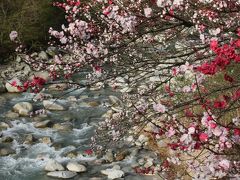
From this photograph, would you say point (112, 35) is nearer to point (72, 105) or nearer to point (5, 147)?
point (5, 147)

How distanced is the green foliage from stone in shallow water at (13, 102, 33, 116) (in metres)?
5.20

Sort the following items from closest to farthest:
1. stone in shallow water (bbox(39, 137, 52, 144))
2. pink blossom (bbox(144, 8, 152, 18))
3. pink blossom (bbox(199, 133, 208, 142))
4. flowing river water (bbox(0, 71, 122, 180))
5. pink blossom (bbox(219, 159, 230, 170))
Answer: pink blossom (bbox(199, 133, 208, 142))
pink blossom (bbox(219, 159, 230, 170))
pink blossom (bbox(144, 8, 152, 18))
flowing river water (bbox(0, 71, 122, 180))
stone in shallow water (bbox(39, 137, 52, 144))

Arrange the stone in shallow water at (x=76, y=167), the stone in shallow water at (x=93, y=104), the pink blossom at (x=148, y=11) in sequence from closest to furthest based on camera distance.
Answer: the pink blossom at (x=148, y=11)
the stone in shallow water at (x=76, y=167)
the stone in shallow water at (x=93, y=104)

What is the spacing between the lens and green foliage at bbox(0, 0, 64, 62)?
16.4m

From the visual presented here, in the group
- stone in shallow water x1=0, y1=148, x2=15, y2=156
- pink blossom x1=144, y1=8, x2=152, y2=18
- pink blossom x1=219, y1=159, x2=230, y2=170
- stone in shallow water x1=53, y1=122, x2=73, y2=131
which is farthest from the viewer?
stone in shallow water x1=53, y1=122, x2=73, y2=131

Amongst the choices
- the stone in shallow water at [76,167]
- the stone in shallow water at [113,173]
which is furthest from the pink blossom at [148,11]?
the stone in shallow water at [76,167]

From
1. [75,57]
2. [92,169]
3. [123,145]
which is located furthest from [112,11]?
[123,145]

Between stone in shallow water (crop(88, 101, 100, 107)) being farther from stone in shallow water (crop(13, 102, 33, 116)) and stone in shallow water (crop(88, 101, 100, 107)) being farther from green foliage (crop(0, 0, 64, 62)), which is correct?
green foliage (crop(0, 0, 64, 62))

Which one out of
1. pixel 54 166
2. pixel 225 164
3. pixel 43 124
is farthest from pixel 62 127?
pixel 225 164

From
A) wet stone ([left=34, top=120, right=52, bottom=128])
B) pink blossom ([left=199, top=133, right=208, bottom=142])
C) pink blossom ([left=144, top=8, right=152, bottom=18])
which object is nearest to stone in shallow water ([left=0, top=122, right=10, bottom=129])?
wet stone ([left=34, top=120, right=52, bottom=128])

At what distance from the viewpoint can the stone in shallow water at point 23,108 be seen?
1130 cm

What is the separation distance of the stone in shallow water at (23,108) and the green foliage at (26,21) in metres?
5.20

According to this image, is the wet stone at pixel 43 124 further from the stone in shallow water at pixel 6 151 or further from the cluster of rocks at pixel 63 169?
the cluster of rocks at pixel 63 169

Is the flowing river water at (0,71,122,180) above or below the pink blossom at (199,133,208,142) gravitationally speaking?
above
